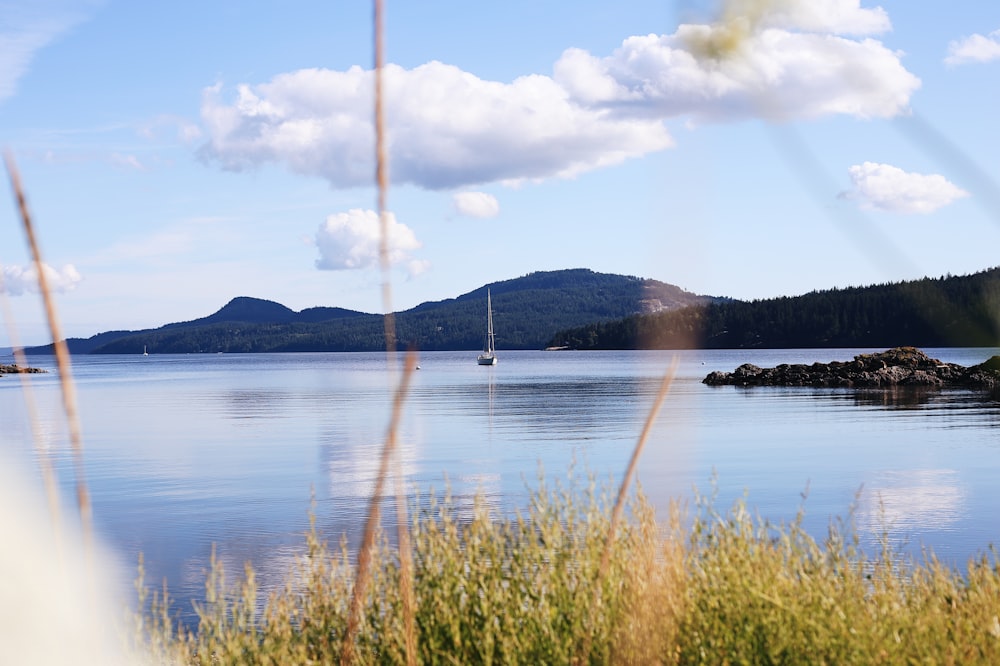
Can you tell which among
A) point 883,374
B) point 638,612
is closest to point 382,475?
point 638,612

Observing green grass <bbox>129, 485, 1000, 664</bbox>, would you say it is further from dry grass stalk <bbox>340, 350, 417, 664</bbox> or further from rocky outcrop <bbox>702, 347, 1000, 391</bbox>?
rocky outcrop <bbox>702, 347, 1000, 391</bbox>

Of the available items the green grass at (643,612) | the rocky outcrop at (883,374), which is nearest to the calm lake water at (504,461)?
the green grass at (643,612)

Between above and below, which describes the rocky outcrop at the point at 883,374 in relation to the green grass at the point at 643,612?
below

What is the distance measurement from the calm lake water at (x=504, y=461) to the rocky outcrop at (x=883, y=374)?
26.7 feet

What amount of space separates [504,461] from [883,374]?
53089 millimetres

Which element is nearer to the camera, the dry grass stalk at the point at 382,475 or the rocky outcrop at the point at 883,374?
the dry grass stalk at the point at 382,475

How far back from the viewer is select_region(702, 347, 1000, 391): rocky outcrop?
248 feet

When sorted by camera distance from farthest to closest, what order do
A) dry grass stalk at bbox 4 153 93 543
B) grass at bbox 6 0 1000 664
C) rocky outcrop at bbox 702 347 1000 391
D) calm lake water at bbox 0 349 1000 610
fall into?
rocky outcrop at bbox 702 347 1000 391, calm lake water at bbox 0 349 1000 610, grass at bbox 6 0 1000 664, dry grass stalk at bbox 4 153 93 543

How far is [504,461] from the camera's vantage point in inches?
1398

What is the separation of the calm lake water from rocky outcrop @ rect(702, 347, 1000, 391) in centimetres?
815

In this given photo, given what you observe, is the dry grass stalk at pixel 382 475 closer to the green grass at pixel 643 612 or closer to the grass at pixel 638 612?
Result: the grass at pixel 638 612

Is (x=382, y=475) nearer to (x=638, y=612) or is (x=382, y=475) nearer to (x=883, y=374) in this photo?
(x=638, y=612)

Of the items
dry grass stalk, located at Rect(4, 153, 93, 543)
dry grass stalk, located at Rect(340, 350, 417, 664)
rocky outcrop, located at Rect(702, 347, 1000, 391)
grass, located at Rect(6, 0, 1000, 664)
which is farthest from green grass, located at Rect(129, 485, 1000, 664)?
rocky outcrop, located at Rect(702, 347, 1000, 391)

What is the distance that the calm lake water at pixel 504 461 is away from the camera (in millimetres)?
21781
